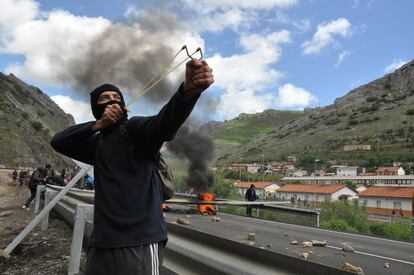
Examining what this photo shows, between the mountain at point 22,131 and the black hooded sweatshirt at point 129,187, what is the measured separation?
73115 mm

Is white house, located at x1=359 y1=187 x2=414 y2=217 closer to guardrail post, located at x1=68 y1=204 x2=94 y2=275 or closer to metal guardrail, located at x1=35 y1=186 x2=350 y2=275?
guardrail post, located at x1=68 y1=204 x2=94 y2=275

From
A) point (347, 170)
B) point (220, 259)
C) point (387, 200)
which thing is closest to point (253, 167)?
point (347, 170)

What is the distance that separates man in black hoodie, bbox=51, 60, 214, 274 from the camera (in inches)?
96.2

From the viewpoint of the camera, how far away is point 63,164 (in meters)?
84.6

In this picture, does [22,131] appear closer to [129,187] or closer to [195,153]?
[195,153]

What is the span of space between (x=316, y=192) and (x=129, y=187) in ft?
287

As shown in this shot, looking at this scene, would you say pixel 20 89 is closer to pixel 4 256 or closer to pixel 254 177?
pixel 254 177

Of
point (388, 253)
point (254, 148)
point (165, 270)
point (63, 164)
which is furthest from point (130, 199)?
point (254, 148)

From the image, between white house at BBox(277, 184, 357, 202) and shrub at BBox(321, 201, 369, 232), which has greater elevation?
white house at BBox(277, 184, 357, 202)

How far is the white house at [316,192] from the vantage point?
86.1 m

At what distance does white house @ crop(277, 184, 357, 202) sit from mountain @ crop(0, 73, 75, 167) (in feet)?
141

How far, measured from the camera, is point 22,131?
8075 cm

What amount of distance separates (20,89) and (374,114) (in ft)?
363

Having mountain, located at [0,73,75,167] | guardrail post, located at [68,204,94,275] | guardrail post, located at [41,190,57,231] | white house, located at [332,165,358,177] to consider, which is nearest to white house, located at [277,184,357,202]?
white house, located at [332,165,358,177]
